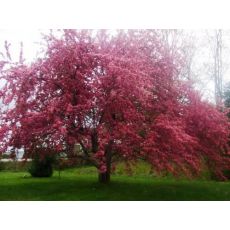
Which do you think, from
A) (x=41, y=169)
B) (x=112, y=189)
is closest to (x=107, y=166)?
(x=112, y=189)

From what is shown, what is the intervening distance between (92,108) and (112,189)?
195cm

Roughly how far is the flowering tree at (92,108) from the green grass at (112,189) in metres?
0.66

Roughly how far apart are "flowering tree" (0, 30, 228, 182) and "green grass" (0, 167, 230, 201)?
2.16ft

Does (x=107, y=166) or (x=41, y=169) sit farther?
(x=41, y=169)

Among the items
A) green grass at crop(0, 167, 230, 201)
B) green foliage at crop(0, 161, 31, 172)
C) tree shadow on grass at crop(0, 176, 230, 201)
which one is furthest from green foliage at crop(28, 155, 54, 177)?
tree shadow on grass at crop(0, 176, 230, 201)

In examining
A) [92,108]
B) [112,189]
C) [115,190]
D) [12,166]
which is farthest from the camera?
[12,166]

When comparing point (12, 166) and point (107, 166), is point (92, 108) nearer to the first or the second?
point (107, 166)

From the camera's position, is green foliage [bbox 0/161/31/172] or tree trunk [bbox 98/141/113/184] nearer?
tree trunk [bbox 98/141/113/184]

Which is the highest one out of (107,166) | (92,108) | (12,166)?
(92,108)

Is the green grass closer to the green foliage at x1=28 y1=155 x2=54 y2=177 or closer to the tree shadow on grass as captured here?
the tree shadow on grass

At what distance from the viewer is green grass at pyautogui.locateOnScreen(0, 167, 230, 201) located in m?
7.41

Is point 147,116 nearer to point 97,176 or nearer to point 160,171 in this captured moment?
point 160,171

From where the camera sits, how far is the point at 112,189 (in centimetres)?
795
